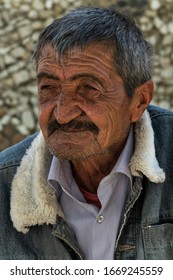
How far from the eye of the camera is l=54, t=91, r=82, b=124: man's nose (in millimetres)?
1895

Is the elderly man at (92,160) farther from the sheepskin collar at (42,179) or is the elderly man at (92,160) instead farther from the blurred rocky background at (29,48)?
the blurred rocky background at (29,48)

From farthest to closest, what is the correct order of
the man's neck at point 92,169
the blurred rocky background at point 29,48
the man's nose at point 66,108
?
1. the blurred rocky background at point 29,48
2. the man's neck at point 92,169
3. the man's nose at point 66,108

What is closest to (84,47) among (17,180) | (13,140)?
(17,180)

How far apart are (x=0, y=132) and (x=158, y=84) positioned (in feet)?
3.19

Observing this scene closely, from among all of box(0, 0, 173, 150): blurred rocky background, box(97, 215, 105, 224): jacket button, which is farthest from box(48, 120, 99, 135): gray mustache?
box(0, 0, 173, 150): blurred rocky background

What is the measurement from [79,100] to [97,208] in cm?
32

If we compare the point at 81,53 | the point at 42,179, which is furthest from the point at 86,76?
the point at 42,179


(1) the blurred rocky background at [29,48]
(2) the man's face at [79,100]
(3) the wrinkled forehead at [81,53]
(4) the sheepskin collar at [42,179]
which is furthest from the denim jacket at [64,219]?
(1) the blurred rocky background at [29,48]

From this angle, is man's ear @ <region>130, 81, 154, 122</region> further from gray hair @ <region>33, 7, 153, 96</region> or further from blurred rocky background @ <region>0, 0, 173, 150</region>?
blurred rocky background @ <region>0, 0, 173, 150</region>

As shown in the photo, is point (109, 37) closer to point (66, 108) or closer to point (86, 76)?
point (86, 76)

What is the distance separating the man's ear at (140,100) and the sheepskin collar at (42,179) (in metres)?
0.03

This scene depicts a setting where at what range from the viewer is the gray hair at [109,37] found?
190 centimetres

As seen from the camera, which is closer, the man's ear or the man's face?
the man's face

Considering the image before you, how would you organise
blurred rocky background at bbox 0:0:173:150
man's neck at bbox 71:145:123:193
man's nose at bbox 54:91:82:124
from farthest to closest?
blurred rocky background at bbox 0:0:173:150
man's neck at bbox 71:145:123:193
man's nose at bbox 54:91:82:124
